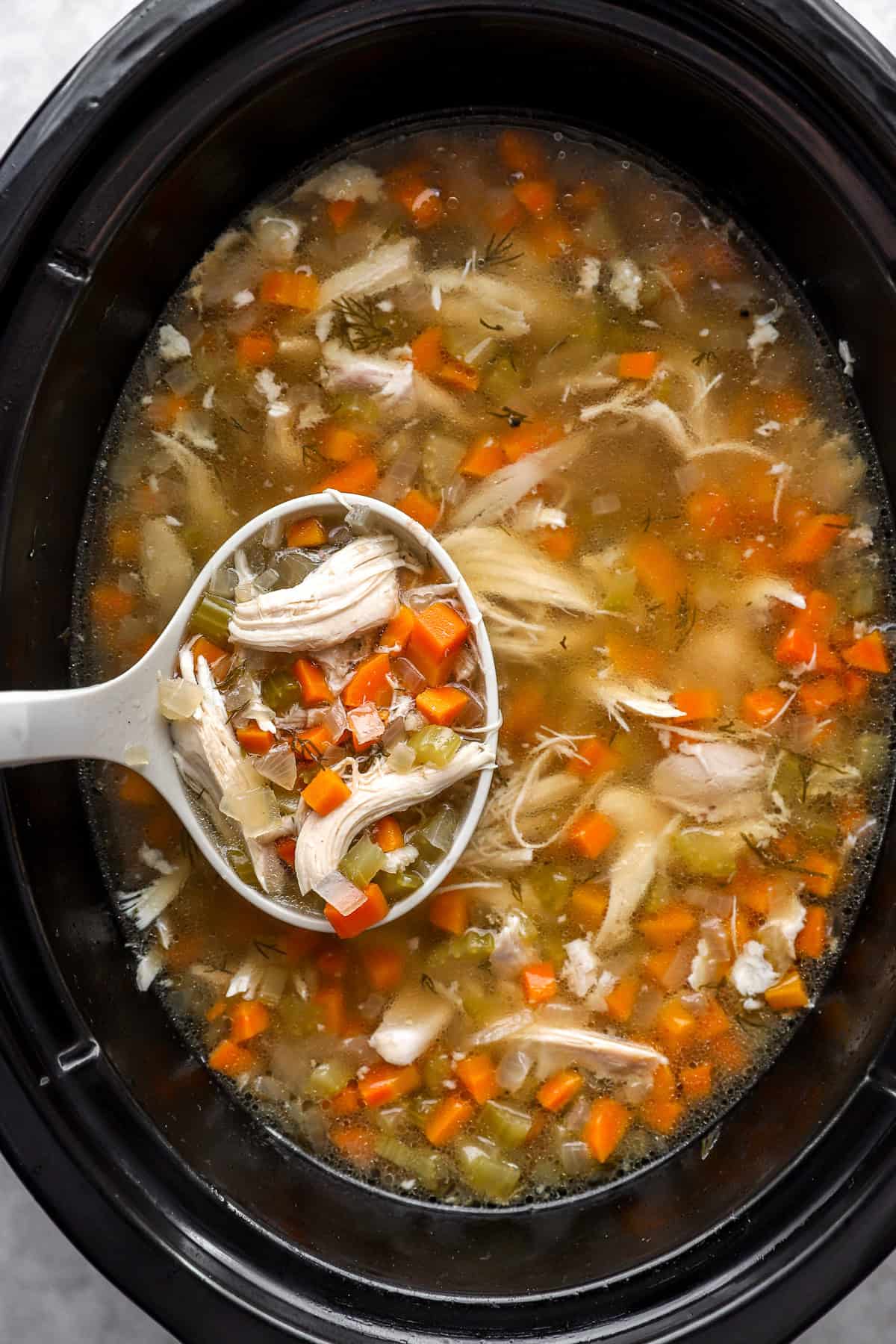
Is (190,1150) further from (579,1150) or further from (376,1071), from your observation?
(579,1150)

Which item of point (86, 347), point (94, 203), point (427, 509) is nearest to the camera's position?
point (94, 203)

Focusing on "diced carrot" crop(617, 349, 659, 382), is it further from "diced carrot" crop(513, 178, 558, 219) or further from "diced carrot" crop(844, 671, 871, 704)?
"diced carrot" crop(844, 671, 871, 704)

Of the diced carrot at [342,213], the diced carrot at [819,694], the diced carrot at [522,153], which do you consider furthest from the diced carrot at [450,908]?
the diced carrot at [522,153]

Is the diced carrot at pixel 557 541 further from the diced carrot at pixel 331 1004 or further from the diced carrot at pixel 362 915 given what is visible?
the diced carrot at pixel 331 1004

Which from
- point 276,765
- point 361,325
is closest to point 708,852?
point 276,765

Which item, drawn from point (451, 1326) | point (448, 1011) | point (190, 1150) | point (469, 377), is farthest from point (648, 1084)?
point (469, 377)

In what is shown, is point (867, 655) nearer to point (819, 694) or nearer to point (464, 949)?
point (819, 694)

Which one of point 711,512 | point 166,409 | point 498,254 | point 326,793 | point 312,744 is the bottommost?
point 326,793
